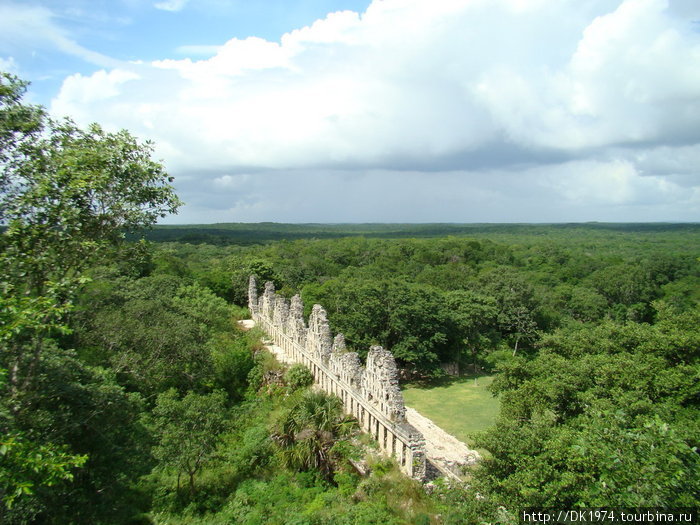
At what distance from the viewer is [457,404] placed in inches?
1190

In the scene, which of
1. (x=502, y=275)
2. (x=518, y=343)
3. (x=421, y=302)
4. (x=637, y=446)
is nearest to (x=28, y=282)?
(x=637, y=446)

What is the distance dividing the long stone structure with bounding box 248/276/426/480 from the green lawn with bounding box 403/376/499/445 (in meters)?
5.85

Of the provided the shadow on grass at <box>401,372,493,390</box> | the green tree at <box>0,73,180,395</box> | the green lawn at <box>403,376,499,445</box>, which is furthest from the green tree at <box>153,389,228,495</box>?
the shadow on grass at <box>401,372,493,390</box>

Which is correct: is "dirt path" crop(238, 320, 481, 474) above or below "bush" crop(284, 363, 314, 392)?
below

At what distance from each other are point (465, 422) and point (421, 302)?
11.9 meters

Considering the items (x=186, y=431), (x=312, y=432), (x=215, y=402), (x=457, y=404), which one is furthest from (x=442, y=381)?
(x=186, y=431)

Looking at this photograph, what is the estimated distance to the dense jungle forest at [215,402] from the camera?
1088 cm

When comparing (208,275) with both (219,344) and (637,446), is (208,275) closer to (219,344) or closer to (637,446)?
(219,344)

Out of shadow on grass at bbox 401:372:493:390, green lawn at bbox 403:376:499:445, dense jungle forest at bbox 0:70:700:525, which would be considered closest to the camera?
dense jungle forest at bbox 0:70:700:525

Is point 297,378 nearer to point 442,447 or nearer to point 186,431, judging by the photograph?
point 442,447

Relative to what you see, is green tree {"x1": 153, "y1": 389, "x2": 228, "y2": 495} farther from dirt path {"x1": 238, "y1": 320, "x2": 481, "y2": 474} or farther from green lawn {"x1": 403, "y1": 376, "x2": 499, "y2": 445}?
green lawn {"x1": 403, "y1": 376, "x2": 499, "y2": 445}

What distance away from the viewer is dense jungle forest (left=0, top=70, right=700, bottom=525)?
1088 cm

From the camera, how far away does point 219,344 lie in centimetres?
3359

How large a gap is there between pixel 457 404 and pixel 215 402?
18.0m
